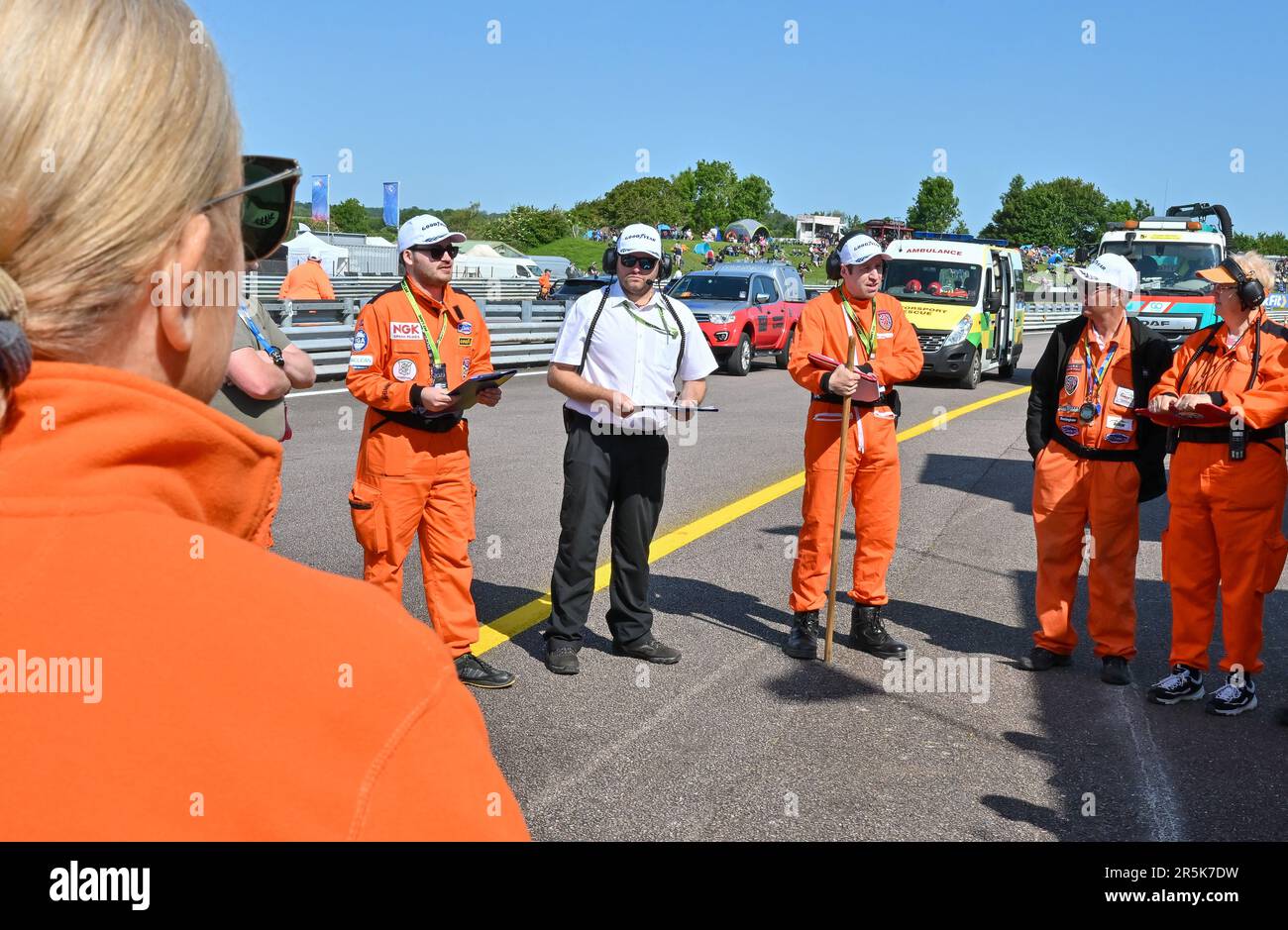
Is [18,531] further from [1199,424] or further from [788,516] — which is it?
[788,516]

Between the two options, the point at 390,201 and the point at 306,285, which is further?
the point at 390,201

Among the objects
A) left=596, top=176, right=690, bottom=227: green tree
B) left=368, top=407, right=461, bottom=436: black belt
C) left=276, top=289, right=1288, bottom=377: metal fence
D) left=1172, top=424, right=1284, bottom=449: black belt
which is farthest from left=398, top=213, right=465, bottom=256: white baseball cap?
left=596, top=176, right=690, bottom=227: green tree

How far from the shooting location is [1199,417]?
5.50m

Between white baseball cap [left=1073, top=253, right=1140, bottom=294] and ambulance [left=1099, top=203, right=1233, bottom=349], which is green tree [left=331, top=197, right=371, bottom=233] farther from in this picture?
white baseball cap [left=1073, top=253, right=1140, bottom=294]

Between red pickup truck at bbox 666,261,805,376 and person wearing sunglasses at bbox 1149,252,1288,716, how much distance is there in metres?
15.9

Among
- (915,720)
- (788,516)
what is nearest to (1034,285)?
(788,516)

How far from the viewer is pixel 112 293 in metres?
0.92

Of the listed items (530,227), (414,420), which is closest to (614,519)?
(414,420)

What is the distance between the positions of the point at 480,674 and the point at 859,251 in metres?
2.87

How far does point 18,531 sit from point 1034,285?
6298cm

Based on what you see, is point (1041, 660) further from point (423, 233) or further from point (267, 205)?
point (267, 205)

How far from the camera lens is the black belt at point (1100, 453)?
5.91 meters

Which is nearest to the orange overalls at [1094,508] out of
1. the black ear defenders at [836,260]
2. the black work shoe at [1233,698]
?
the black work shoe at [1233,698]

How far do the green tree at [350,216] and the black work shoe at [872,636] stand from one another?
115 metres
